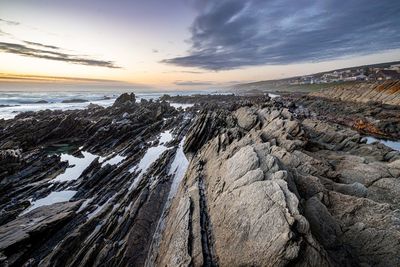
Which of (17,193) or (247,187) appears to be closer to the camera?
(247,187)

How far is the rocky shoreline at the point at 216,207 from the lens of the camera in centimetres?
849

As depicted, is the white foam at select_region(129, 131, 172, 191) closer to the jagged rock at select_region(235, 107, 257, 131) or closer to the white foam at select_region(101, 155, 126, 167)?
the white foam at select_region(101, 155, 126, 167)

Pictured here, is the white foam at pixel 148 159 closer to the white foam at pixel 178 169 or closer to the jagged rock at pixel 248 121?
the white foam at pixel 178 169


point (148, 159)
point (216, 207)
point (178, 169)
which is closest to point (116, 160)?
point (148, 159)

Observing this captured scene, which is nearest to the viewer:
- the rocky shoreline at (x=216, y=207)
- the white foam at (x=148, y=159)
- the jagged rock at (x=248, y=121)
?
the rocky shoreline at (x=216, y=207)

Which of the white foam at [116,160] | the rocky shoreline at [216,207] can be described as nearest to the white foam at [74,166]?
the rocky shoreline at [216,207]

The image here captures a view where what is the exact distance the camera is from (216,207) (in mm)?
11414

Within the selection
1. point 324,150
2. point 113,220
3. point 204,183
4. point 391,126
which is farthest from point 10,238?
point 391,126

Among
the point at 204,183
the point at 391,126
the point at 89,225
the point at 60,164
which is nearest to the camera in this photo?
the point at 89,225

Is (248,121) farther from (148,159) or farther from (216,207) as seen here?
(216,207)

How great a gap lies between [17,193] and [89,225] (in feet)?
32.0

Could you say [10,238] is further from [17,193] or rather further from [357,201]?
[357,201]

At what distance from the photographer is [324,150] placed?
2098 cm

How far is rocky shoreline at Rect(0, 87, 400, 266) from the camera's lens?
849 cm
